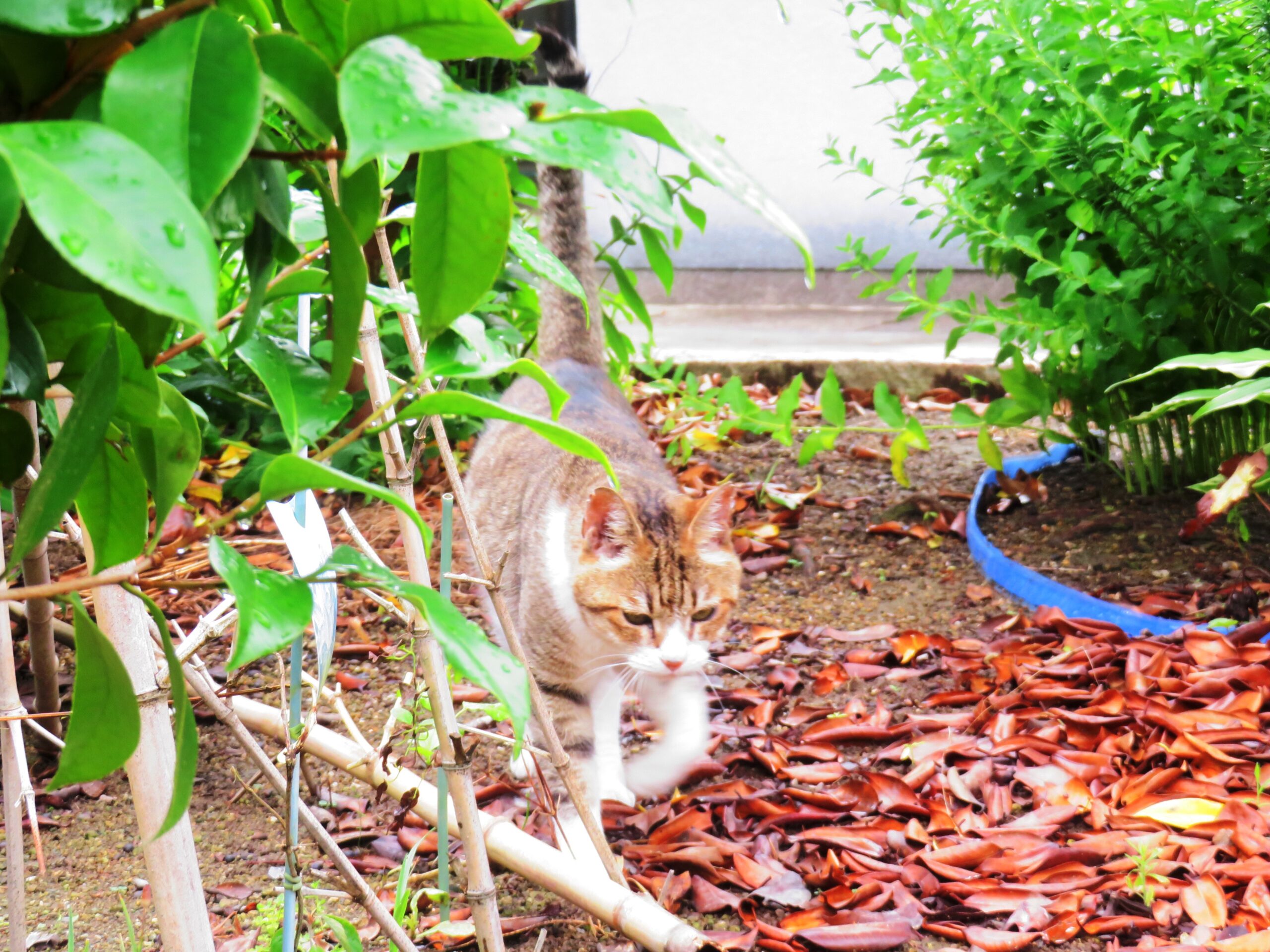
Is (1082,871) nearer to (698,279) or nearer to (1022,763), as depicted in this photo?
(1022,763)

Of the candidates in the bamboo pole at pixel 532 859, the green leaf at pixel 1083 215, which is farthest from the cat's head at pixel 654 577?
the green leaf at pixel 1083 215

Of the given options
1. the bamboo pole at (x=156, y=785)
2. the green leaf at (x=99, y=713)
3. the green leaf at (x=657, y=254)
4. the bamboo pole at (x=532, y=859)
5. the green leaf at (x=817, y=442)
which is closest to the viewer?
the green leaf at (x=99, y=713)

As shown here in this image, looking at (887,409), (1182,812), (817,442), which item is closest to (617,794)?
(1182,812)

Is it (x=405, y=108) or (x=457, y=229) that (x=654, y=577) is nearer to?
(x=457, y=229)

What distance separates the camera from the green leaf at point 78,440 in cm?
46

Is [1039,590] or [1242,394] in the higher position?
[1242,394]

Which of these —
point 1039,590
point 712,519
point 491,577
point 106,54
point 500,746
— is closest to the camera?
point 106,54

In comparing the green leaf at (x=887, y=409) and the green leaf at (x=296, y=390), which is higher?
the green leaf at (x=296, y=390)

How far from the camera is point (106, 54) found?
1.42ft

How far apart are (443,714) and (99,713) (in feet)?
1.86

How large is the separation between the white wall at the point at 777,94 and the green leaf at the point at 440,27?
5.47 m

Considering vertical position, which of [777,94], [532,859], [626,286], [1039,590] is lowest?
[1039,590]

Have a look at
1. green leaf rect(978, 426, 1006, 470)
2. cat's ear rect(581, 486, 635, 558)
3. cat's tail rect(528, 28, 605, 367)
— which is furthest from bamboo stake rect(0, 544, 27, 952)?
green leaf rect(978, 426, 1006, 470)

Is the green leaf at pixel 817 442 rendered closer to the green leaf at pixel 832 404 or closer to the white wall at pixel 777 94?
the green leaf at pixel 832 404
